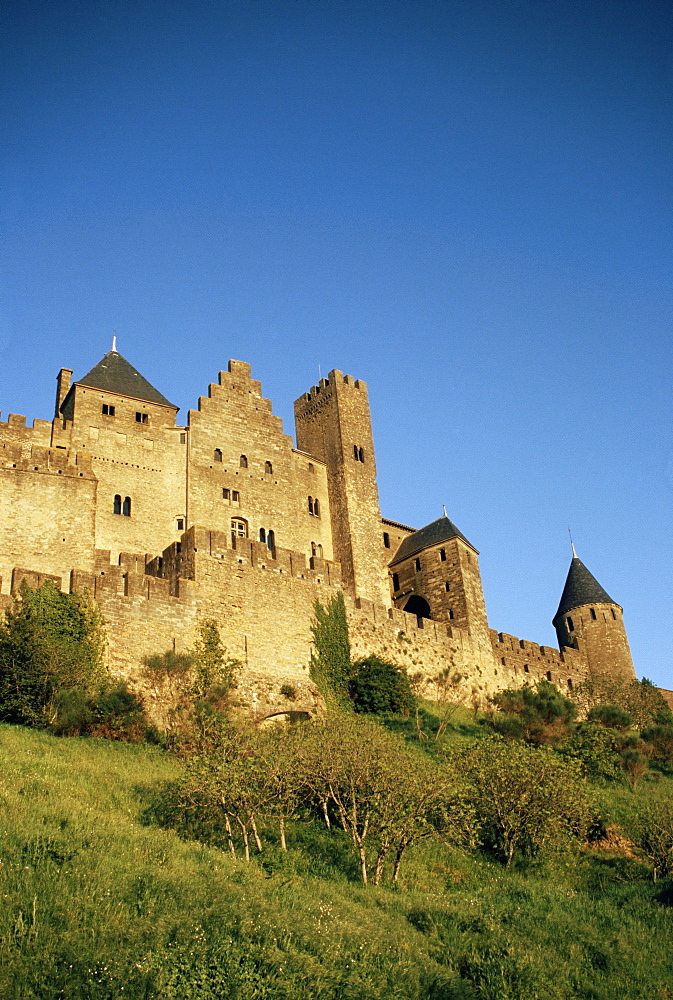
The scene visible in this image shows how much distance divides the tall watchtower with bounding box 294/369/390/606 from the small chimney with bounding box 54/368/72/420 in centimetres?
1180

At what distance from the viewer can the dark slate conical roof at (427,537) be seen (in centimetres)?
4331

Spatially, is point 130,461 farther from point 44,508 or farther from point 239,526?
point 44,508

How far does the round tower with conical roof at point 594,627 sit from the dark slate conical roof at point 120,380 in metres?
23.3

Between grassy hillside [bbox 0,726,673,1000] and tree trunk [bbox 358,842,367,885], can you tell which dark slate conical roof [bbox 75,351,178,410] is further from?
tree trunk [bbox 358,842,367,885]

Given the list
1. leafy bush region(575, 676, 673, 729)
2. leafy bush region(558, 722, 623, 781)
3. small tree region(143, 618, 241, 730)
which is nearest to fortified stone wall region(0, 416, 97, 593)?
small tree region(143, 618, 241, 730)

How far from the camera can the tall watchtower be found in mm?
41281

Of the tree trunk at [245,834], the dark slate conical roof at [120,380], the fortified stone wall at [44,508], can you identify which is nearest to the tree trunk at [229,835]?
the tree trunk at [245,834]

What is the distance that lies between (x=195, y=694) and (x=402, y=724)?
7.90 m

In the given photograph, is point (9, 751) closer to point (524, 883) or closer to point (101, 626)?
point (101, 626)

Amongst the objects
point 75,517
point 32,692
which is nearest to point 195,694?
point 32,692

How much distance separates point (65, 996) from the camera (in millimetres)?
10789

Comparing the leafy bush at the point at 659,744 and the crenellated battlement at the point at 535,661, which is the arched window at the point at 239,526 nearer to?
the crenellated battlement at the point at 535,661

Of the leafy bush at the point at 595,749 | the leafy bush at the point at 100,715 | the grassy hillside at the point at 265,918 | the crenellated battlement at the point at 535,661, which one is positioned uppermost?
the crenellated battlement at the point at 535,661

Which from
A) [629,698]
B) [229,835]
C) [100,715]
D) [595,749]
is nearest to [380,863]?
[229,835]
